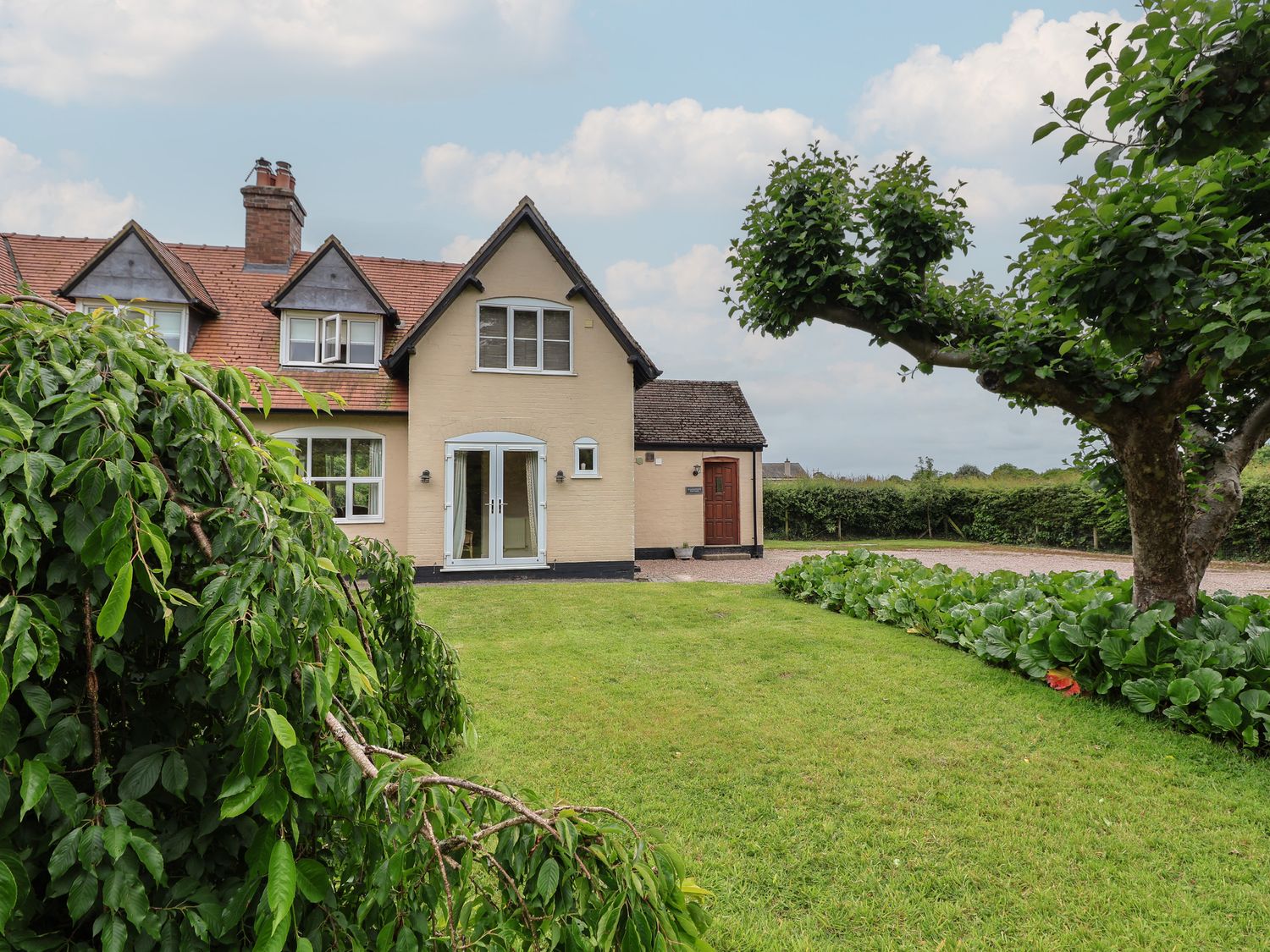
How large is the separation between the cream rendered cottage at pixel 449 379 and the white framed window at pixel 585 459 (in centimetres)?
4

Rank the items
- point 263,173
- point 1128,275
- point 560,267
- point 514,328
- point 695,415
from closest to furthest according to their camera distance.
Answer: point 1128,275
point 514,328
point 560,267
point 263,173
point 695,415

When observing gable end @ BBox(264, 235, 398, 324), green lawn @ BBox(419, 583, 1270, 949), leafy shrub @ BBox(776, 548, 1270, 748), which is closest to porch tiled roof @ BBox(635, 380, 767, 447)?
gable end @ BBox(264, 235, 398, 324)

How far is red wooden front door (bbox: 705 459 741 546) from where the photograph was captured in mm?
18531

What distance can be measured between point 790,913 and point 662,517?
15162 millimetres

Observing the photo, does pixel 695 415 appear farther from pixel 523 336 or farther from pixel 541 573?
pixel 541 573

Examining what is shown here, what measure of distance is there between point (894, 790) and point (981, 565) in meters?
14.0

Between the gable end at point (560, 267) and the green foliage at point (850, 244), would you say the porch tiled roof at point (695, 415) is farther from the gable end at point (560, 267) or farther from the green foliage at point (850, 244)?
the green foliage at point (850, 244)

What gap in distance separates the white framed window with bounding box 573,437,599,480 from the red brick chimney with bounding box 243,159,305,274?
8.72 meters

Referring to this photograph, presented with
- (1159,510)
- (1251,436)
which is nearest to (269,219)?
(1159,510)

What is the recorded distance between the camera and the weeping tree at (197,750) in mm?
1214

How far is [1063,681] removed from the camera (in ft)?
18.0

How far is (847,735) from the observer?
472 centimetres

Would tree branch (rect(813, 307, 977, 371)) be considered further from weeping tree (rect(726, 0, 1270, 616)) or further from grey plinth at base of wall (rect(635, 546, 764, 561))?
grey plinth at base of wall (rect(635, 546, 764, 561))

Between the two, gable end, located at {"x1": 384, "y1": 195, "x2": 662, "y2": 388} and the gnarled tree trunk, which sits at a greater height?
gable end, located at {"x1": 384, "y1": 195, "x2": 662, "y2": 388}
